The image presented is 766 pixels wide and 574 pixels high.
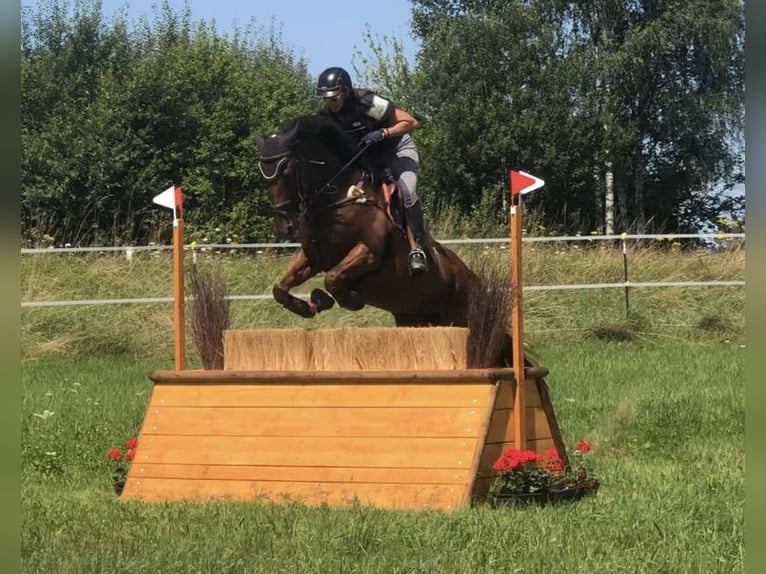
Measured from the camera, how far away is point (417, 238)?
698cm

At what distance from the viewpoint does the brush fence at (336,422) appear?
555 cm

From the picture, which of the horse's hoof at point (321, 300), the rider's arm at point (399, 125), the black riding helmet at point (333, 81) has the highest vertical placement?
the black riding helmet at point (333, 81)

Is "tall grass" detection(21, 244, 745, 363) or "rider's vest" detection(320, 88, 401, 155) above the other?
"rider's vest" detection(320, 88, 401, 155)

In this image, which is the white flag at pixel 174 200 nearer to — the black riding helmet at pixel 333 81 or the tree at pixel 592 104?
the black riding helmet at pixel 333 81

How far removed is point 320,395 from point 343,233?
1259 millimetres

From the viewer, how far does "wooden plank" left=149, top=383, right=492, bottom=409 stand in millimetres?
5609

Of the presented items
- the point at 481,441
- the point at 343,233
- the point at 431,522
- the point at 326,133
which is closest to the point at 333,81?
the point at 326,133

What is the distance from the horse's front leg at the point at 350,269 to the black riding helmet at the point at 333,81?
94 cm

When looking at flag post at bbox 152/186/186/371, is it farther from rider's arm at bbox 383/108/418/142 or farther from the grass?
rider's arm at bbox 383/108/418/142

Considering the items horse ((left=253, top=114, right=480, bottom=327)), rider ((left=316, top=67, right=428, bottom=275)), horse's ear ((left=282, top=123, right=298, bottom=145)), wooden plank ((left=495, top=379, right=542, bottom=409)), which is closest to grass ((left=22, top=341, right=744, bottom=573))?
wooden plank ((left=495, top=379, right=542, bottom=409))

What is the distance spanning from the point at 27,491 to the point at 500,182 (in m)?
28.0

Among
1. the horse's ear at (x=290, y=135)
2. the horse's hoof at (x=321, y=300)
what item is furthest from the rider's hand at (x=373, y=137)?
the horse's hoof at (x=321, y=300)

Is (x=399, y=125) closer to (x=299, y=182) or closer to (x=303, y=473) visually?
(x=299, y=182)

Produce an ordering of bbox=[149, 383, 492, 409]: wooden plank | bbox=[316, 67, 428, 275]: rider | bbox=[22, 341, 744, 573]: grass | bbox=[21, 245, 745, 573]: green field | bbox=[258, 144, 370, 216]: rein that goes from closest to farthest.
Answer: bbox=[22, 341, 744, 573]: grass → bbox=[21, 245, 745, 573]: green field → bbox=[149, 383, 492, 409]: wooden plank → bbox=[258, 144, 370, 216]: rein → bbox=[316, 67, 428, 275]: rider
